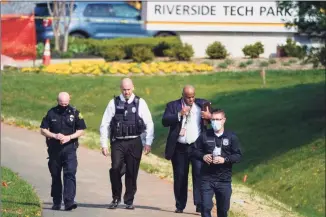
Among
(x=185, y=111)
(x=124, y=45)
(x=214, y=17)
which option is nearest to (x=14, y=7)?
(x=124, y=45)

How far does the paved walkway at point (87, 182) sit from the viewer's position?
12.9m

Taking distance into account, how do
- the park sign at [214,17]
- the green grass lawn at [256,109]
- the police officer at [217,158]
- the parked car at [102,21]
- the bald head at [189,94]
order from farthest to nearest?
1. the parked car at [102,21]
2. the park sign at [214,17]
3. the green grass lawn at [256,109]
4. the bald head at [189,94]
5. the police officer at [217,158]

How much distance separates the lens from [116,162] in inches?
493

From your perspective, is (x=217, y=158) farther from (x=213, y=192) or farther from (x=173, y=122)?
(x=173, y=122)

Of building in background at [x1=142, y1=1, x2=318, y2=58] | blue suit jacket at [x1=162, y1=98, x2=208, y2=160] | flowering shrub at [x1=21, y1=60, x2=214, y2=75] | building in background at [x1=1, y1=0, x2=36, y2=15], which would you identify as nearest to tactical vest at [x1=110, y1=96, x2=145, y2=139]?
blue suit jacket at [x1=162, y1=98, x2=208, y2=160]

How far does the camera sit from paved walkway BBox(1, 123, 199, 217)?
1288 cm

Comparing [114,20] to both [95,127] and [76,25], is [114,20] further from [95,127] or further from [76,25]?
[95,127]

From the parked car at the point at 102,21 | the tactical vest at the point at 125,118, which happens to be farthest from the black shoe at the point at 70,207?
the parked car at the point at 102,21

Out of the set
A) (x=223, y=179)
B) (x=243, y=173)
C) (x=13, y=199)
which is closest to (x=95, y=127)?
(x=243, y=173)

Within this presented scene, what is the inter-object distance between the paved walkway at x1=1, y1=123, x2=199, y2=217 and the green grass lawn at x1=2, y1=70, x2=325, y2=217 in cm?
267

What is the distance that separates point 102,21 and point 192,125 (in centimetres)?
2451

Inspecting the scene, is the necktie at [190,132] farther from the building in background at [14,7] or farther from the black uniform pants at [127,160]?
the building in background at [14,7]

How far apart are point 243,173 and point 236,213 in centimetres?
649

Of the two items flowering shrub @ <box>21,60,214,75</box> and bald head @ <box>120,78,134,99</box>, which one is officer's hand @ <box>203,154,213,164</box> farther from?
flowering shrub @ <box>21,60,214,75</box>
